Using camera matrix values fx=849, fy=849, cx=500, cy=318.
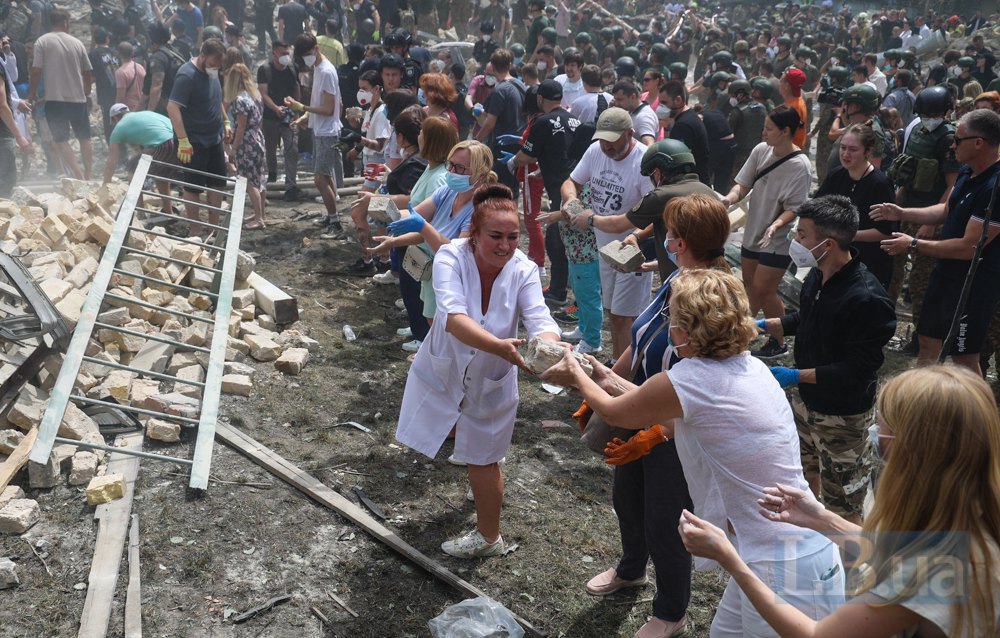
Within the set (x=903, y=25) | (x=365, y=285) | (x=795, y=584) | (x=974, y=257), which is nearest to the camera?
(x=795, y=584)

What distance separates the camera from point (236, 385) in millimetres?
5898

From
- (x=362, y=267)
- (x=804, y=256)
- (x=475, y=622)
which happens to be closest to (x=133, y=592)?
(x=475, y=622)

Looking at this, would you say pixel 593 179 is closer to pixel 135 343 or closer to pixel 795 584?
pixel 135 343

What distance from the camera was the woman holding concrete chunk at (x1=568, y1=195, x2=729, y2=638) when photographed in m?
3.41

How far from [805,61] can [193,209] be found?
14322mm

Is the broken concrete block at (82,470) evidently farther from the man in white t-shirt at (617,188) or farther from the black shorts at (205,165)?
the black shorts at (205,165)

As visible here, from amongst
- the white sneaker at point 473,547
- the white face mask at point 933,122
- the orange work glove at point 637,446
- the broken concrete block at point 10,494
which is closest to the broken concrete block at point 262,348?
the broken concrete block at point 10,494

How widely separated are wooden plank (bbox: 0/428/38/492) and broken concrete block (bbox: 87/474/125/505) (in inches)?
14.3

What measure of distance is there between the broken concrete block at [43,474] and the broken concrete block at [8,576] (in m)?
0.66

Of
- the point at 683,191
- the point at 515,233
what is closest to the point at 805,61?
the point at 683,191

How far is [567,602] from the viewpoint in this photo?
411 cm

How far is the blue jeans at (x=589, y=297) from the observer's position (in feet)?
22.4

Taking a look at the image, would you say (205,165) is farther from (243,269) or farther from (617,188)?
(617,188)

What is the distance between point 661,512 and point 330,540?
1804mm
